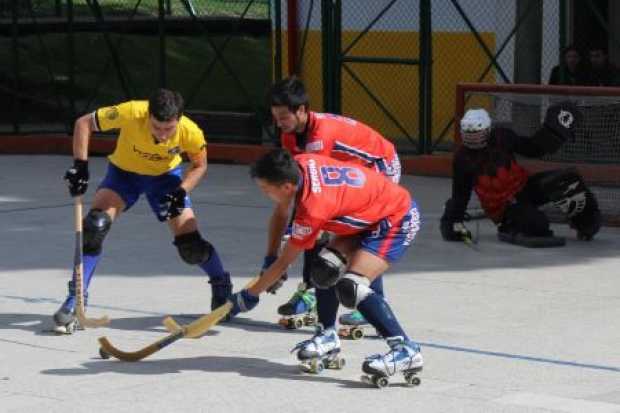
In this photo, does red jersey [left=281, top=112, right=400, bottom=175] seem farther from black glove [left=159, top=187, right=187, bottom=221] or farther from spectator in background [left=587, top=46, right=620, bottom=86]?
spectator in background [left=587, top=46, right=620, bottom=86]

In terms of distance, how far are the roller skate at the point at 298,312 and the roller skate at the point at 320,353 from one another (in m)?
1.03

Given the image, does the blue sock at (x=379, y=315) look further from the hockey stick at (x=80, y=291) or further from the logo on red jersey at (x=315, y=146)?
the hockey stick at (x=80, y=291)

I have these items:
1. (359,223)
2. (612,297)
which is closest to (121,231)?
(612,297)

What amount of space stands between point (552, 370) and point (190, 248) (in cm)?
239

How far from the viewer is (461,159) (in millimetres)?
11812

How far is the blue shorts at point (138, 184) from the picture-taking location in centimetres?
899

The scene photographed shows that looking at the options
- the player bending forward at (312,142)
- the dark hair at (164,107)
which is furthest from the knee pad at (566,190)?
the dark hair at (164,107)

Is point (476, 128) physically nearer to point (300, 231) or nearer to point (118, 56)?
point (300, 231)

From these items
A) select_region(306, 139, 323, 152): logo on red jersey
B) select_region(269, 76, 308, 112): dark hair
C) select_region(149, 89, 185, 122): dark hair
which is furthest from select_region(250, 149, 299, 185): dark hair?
select_region(149, 89, 185, 122): dark hair

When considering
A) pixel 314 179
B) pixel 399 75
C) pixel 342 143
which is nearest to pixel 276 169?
pixel 314 179

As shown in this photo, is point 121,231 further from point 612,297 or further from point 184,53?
point 184,53

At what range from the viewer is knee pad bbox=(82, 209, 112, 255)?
28.9 feet

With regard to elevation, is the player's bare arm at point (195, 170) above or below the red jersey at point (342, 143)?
below

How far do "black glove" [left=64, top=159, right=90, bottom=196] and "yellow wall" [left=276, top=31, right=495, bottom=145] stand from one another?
340 inches
